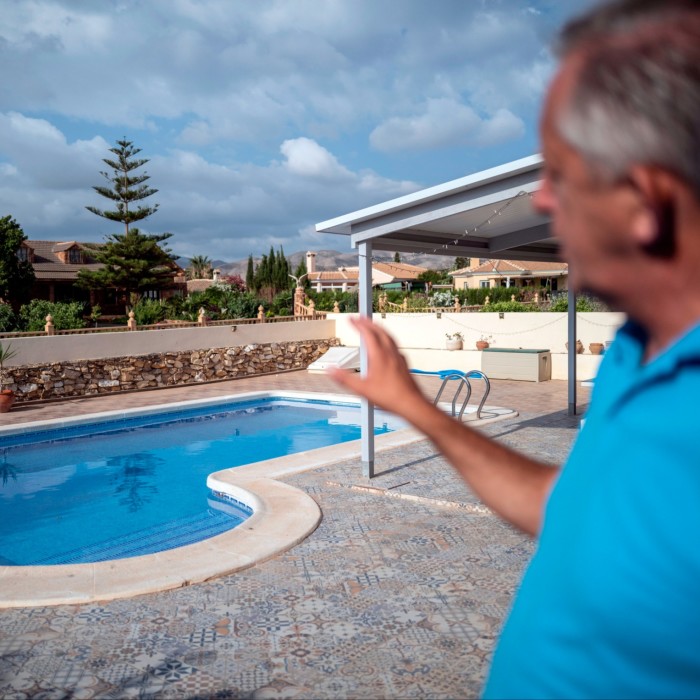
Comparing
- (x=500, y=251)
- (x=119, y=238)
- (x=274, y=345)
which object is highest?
(x=119, y=238)

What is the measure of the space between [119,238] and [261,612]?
1260 inches

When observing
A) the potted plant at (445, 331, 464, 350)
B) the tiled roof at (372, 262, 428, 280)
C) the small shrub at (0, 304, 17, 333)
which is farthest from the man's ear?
the tiled roof at (372, 262, 428, 280)

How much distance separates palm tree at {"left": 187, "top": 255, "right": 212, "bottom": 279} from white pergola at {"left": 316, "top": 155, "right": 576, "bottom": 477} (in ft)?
213

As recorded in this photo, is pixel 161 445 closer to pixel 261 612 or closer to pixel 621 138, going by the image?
pixel 261 612

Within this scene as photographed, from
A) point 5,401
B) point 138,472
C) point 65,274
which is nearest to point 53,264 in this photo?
point 65,274

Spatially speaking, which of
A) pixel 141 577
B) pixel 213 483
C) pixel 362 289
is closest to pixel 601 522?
pixel 141 577

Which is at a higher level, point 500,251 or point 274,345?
point 500,251

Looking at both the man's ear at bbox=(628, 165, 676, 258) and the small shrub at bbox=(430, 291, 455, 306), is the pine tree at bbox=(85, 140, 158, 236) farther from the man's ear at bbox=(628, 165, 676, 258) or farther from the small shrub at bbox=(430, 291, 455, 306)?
the man's ear at bbox=(628, 165, 676, 258)

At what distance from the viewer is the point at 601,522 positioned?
55 cm

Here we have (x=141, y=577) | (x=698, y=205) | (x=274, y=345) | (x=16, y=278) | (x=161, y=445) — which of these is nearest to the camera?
(x=698, y=205)

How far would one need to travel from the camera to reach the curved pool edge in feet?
14.3

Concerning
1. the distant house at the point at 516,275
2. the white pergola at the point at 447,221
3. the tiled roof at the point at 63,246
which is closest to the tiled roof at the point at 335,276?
the distant house at the point at 516,275

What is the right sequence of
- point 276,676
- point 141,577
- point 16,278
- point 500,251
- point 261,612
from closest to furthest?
point 276,676
point 261,612
point 141,577
point 500,251
point 16,278

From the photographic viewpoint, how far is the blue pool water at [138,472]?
263 inches
